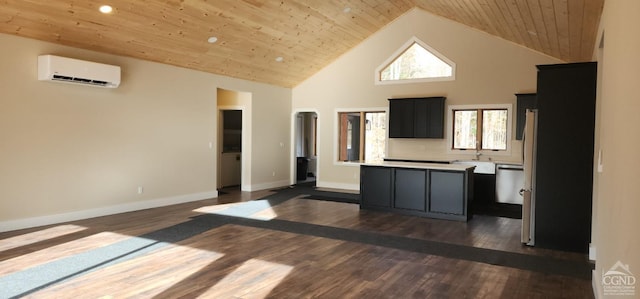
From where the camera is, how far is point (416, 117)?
905cm

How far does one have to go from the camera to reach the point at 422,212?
6.75 metres

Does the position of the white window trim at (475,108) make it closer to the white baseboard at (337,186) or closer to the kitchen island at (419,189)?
the kitchen island at (419,189)

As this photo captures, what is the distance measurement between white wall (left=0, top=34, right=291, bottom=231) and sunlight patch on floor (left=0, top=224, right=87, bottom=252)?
0.43 meters

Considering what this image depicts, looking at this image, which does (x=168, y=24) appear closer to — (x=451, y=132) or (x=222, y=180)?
(x=222, y=180)

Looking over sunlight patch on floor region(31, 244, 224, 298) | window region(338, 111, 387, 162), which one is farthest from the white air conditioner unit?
window region(338, 111, 387, 162)

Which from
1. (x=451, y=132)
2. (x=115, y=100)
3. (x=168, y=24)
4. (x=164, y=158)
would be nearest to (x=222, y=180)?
(x=164, y=158)

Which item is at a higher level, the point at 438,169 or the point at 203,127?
the point at 203,127

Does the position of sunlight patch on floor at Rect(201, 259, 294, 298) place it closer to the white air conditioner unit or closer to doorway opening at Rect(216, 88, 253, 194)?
the white air conditioner unit

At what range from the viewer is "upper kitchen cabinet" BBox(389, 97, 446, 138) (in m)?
8.83

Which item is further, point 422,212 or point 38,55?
A: point 422,212

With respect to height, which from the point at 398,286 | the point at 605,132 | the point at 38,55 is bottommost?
the point at 398,286

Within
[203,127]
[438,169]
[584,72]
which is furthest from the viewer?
[203,127]

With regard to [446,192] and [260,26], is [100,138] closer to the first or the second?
[260,26]

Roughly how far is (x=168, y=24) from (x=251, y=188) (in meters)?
4.53
